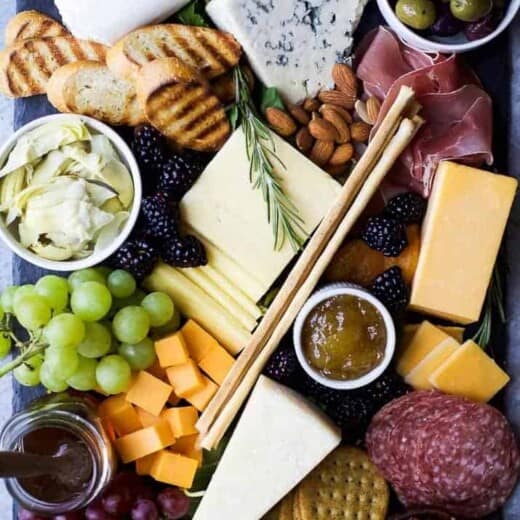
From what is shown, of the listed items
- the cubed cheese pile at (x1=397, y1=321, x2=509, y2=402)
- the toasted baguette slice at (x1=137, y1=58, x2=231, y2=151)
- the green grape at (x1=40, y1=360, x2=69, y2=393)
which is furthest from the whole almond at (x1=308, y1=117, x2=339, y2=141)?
the green grape at (x1=40, y1=360, x2=69, y2=393)

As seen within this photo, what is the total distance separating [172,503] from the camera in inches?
60.0

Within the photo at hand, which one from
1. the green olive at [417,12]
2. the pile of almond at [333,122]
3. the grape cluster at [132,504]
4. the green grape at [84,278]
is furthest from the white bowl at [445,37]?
the grape cluster at [132,504]

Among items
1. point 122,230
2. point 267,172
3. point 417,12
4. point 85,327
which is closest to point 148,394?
point 85,327

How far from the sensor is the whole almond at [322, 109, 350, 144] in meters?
1.57

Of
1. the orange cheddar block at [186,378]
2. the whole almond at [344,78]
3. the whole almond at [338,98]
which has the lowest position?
the orange cheddar block at [186,378]

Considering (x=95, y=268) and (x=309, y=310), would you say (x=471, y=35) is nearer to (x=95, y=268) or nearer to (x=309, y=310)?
(x=309, y=310)

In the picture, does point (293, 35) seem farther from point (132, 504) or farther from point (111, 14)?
point (132, 504)

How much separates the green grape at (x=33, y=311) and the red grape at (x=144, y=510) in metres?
0.36

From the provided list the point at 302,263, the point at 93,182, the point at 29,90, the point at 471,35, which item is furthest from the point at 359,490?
the point at 29,90

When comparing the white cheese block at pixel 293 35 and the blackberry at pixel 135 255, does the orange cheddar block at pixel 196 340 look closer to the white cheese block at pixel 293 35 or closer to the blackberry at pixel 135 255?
the blackberry at pixel 135 255

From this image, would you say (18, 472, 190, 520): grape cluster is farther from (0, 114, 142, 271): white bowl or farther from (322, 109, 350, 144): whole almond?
(322, 109, 350, 144): whole almond

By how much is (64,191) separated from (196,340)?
352 millimetres

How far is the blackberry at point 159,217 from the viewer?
1.48 metres

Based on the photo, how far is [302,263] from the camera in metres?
1.53
